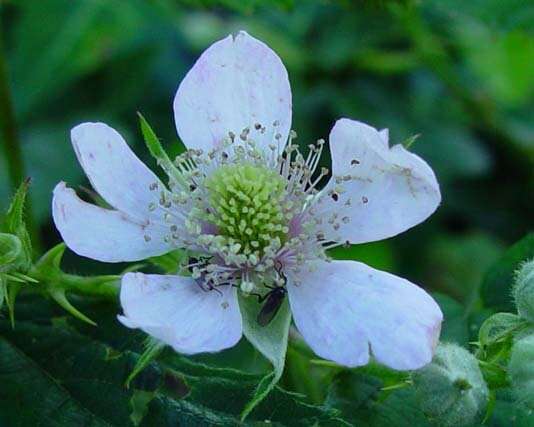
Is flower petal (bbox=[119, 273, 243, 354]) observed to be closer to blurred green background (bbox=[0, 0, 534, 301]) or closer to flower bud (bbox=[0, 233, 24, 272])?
flower bud (bbox=[0, 233, 24, 272])

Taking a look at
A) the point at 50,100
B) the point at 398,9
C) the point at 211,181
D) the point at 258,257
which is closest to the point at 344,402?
the point at 258,257

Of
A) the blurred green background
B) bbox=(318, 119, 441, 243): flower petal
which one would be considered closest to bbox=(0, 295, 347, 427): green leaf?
bbox=(318, 119, 441, 243): flower petal

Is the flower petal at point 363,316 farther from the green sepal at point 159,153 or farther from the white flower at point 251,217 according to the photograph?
the green sepal at point 159,153

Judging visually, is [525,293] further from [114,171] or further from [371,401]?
[114,171]

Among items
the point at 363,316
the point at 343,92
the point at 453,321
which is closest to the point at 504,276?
the point at 453,321

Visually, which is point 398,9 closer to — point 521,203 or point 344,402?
point 521,203

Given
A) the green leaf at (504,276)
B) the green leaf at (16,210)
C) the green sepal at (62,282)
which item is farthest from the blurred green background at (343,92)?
the green leaf at (16,210)
